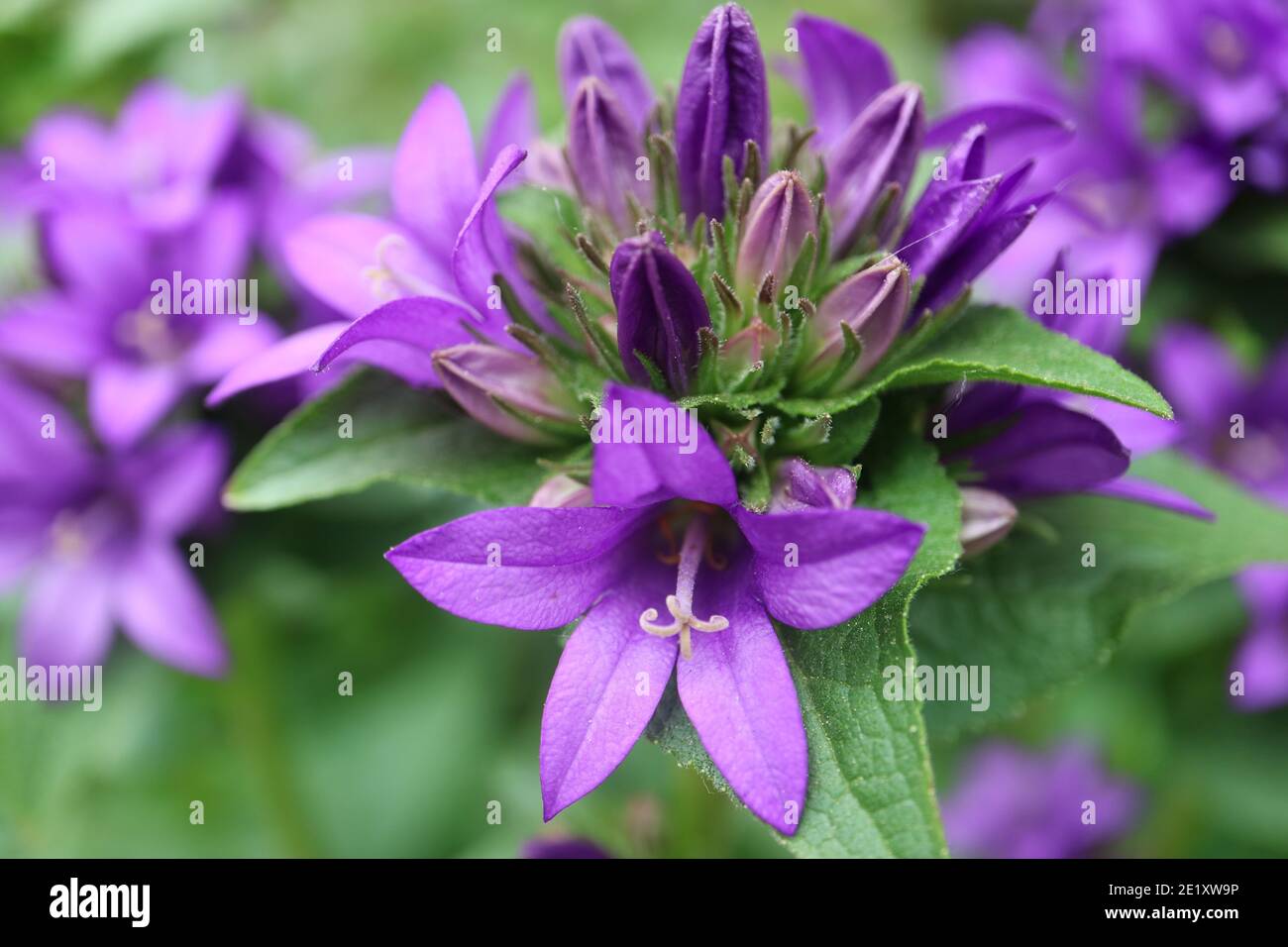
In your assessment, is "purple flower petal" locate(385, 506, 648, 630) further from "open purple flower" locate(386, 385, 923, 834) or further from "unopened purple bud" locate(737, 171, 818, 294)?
"unopened purple bud" locate(737, 171, 818, 294)

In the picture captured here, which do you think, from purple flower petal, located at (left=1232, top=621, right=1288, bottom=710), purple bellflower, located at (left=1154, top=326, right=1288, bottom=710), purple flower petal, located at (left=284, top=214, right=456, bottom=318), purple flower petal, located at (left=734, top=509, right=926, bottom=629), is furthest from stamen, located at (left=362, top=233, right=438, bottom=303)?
purple flower petal, located at (left=1232, top=621, right=1288, bottom=710)

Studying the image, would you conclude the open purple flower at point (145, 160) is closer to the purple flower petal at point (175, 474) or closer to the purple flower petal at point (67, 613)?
the purple flower petal at point (175, 474)

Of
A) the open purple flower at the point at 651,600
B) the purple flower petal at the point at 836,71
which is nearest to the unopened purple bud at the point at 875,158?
the purple flower petal at the point at 836,71

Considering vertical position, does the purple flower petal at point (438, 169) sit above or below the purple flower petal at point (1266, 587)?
above

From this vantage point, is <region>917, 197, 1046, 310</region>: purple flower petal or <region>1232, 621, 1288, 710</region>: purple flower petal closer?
<region>917, 197, 1046, 310</region>: purple flower petal

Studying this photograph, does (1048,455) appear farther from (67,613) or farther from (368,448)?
(67,613)

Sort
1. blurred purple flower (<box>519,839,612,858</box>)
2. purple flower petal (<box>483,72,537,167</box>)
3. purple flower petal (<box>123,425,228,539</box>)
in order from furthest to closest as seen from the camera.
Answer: purple flower petal (<box>123,425,228,539</box>)
blurred purple flower (<box>519,839,612,858</box>)
purple flower petal (<box>483,72,537,167</box>)

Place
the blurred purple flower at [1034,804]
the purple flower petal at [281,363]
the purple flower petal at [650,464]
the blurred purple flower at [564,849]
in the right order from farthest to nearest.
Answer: the blurred purple flower at [1034,804] < the blurred purple flower at [564,849] < the purple flower petal at [281,363] < the purple flower petal at [650,464]
